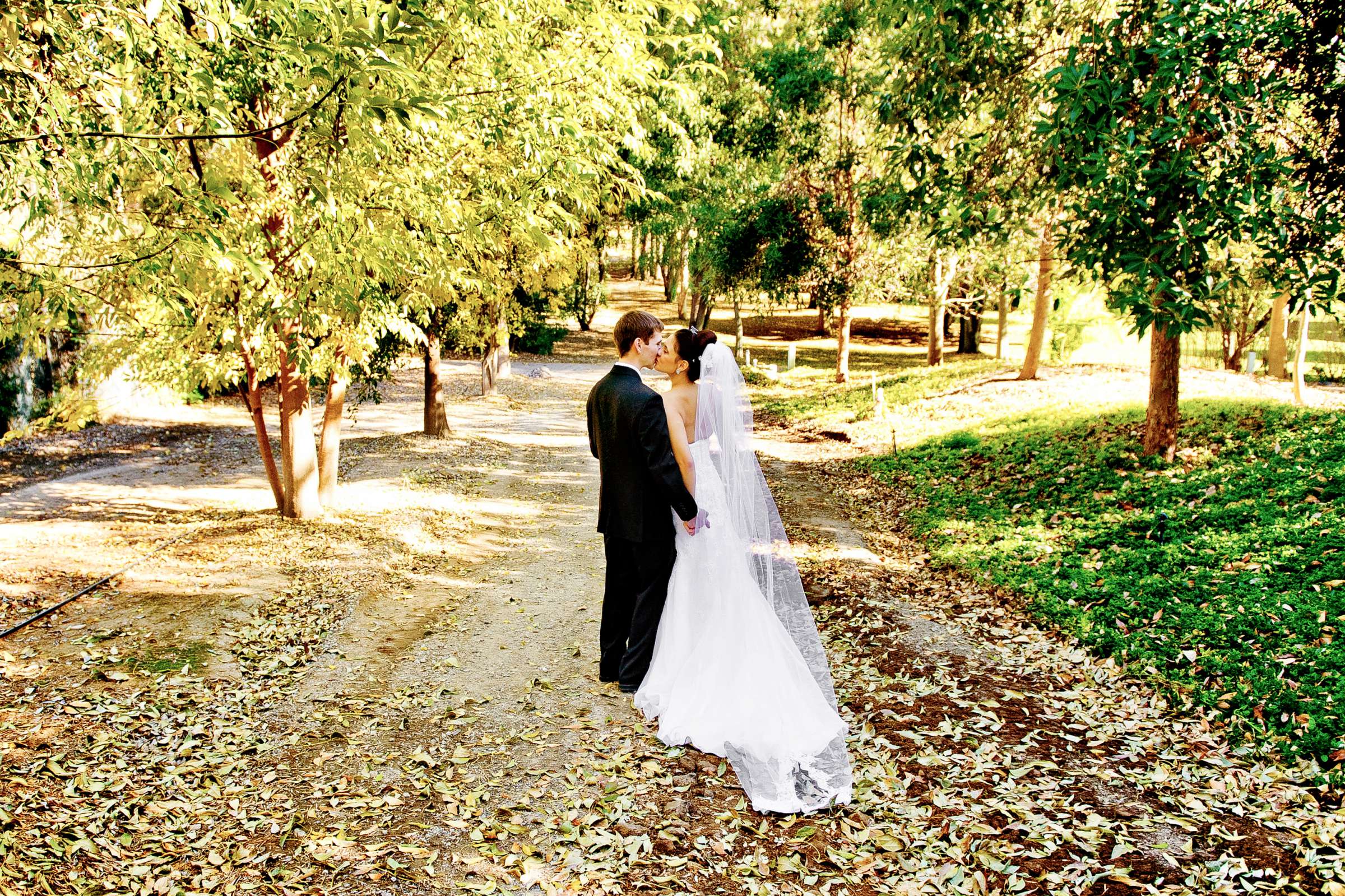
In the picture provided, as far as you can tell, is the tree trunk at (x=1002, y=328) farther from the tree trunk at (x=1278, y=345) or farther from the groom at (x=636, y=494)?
the groom at (x=636, y=494)

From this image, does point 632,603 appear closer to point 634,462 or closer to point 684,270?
point 634,462

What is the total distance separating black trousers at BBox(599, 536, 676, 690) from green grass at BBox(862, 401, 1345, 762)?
152 inches

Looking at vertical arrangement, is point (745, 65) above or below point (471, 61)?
above

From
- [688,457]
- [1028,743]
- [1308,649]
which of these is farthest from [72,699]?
[1308,649]

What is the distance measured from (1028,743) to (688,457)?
9.86 ft

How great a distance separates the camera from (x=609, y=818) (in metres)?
4.79

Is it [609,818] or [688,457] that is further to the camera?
[688,457]

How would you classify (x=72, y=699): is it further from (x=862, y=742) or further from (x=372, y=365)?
(x=372, y=365)

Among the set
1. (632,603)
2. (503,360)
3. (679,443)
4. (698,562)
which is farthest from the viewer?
(503,360)

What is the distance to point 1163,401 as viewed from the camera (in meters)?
10.6

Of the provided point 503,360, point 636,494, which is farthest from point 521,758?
point 503,360

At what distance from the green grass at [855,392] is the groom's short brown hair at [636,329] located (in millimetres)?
14521

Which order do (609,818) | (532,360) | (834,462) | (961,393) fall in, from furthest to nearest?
1. (532,360)
2. (961,393)
3. (834,462)
4. (609,818)

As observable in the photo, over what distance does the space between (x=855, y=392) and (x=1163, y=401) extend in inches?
508
